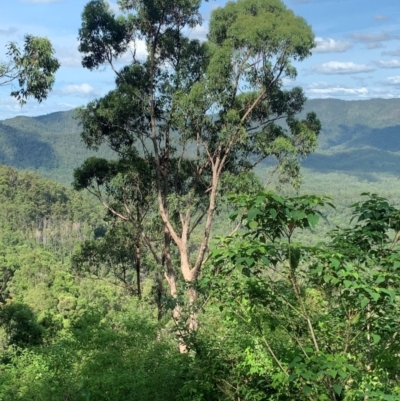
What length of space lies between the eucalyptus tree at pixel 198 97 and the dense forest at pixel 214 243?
0.04 meters

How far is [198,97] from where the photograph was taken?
9.05 meters

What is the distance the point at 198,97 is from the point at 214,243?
6.75 m

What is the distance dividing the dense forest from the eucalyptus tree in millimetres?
36

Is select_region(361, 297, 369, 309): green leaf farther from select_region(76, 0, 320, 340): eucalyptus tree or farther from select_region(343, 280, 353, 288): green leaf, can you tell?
select_region(76, 0, 320, 340): eucalyptus tree

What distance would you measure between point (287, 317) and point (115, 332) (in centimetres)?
407

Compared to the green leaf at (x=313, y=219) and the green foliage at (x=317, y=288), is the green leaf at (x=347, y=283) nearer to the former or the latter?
the green foliage at (x=317, y=288)

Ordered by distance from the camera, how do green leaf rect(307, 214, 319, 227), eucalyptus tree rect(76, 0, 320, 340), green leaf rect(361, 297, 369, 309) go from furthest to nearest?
eucalyptus tree rect(76, 0, 320, 340) → green leaf rect(361, 297, 369, 309) → green leaf rect(307, 214, 319, 227)

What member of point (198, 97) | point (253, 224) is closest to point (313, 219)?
point (253, 224)

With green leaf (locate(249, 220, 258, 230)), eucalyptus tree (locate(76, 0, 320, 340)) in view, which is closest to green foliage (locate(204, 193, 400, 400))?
green leaf (locate(249, 220, 258, 230))

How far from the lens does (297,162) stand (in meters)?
10.1

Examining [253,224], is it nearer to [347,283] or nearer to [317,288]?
[347,283]

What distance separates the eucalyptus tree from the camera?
9.20 m

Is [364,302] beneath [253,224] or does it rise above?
beneath

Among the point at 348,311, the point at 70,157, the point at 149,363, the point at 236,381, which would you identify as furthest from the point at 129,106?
the point at 70,157
